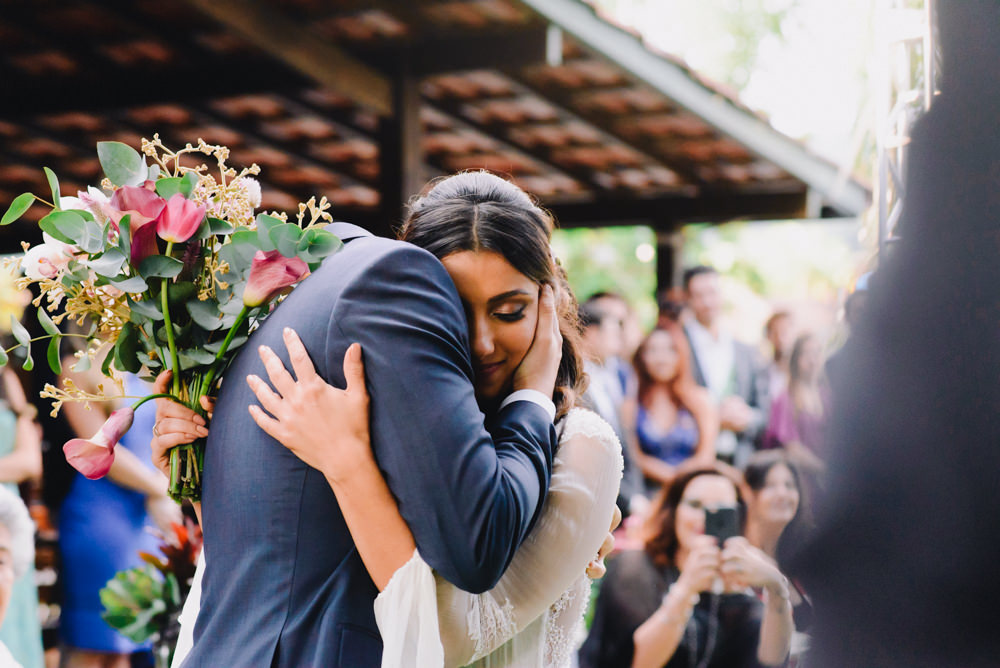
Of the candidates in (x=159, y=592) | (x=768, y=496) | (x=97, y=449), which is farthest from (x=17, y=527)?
(x=768, y=496)

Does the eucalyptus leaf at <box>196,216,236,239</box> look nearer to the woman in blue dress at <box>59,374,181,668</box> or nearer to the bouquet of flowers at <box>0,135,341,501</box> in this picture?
the bouquet of flowers at <box>0,135,341,501</box>

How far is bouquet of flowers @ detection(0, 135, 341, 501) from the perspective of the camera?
157cm

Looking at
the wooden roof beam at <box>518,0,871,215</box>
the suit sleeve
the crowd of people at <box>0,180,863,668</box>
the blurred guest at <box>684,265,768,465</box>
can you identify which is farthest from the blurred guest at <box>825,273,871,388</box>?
the blurred guest at <box>684,265,768,465</box>

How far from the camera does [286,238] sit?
1549 millimetres

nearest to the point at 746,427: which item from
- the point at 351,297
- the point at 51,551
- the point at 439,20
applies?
the point at 439,20

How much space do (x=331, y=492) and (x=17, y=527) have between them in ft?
8.72

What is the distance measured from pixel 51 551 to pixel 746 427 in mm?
4034

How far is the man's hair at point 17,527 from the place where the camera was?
3596mm

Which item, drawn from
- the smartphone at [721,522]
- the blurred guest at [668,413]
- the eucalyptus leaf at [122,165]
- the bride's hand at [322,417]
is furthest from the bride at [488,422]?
the blurred guest at [668,413]

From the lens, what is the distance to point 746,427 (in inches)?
252

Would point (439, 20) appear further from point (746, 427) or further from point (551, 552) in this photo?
point (551, 552)

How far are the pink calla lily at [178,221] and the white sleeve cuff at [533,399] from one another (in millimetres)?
579

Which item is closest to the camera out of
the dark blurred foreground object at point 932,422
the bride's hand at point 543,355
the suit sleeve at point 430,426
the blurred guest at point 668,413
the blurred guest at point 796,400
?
the dark blurred foreground object at point 932,422

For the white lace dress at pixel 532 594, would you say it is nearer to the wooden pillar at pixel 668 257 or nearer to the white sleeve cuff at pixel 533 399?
the white sleeve cuff at pixel 533 399
